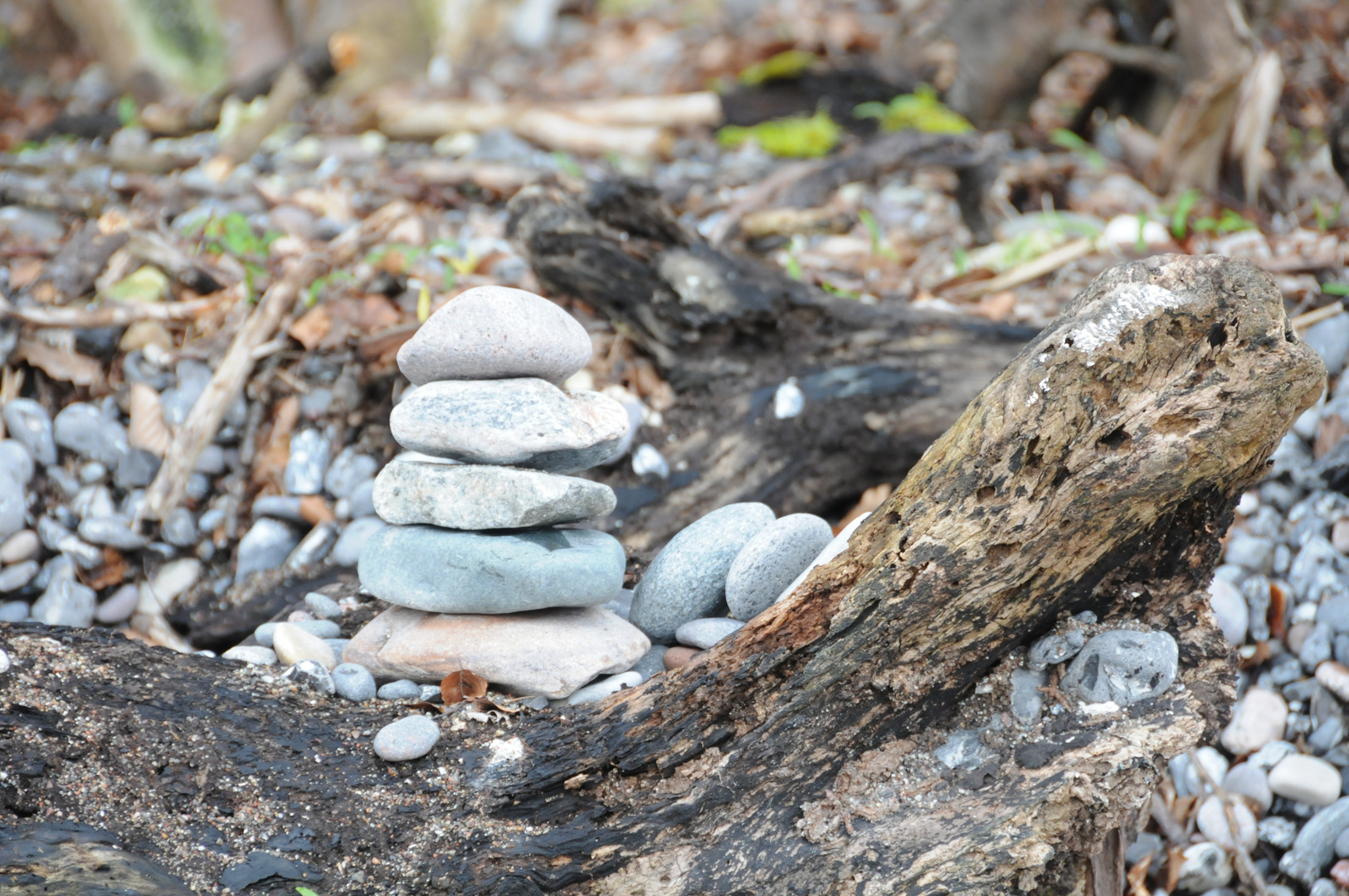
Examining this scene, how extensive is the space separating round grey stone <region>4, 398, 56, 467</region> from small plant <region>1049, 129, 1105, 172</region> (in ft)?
21.8

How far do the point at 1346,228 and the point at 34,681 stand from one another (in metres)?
5.39

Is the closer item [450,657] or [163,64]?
[450,657]

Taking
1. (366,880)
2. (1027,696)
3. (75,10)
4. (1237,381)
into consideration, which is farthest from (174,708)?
(75,10)

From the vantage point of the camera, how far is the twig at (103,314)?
3.83 m

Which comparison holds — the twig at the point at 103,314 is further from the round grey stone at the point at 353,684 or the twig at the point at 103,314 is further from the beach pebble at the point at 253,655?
the round grey stone at the point at 353,684

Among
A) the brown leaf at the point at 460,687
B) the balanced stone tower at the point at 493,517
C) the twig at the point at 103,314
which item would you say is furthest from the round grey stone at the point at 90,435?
the brown leaf at the point at 460,687

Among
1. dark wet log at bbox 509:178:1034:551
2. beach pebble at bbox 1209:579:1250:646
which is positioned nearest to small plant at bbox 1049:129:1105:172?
dark wet log at bbox 509:178:1034:551

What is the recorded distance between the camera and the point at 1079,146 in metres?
7.57

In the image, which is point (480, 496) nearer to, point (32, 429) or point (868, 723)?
point (868, 723)

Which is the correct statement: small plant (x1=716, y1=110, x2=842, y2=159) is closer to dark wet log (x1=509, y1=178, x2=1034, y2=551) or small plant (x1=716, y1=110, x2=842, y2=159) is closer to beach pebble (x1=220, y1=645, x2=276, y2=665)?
dark wet log (x1=509, y1=178, x2=1034, y2=551)

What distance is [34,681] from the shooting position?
220 centimetres

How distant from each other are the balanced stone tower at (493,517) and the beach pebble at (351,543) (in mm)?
856

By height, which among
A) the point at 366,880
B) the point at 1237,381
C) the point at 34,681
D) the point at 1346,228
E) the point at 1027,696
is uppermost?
the point at 1237,381

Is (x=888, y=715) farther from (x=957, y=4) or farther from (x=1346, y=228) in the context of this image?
(x=957, y=4)
